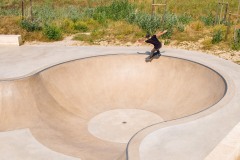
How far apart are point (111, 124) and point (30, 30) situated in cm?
1204

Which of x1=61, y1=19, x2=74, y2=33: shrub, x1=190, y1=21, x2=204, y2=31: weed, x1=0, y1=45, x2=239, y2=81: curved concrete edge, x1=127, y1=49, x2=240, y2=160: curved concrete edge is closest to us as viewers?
x1=127, y1=49, x2=240, y2=160: curved concrete edge

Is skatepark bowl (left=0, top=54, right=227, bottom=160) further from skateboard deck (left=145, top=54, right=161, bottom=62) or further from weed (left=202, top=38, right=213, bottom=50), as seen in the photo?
weed (left=202, top=38, right=213, bottom=50)

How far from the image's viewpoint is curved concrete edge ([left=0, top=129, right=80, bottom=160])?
320 inches

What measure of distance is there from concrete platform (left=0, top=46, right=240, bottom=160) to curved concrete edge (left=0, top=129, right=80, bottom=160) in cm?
6

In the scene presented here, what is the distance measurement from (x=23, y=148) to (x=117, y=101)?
524 cm

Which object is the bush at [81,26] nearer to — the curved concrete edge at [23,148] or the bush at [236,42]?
the bush at [236,42]

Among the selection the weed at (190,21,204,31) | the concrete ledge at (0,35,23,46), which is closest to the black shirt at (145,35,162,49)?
the weed at (190,21,204,31)

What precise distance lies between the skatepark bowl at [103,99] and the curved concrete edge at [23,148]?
256 millimetres

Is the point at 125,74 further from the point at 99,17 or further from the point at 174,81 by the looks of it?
the point at 99,17

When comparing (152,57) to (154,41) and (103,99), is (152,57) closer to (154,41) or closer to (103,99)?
(154,41)

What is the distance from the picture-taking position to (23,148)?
27.8 ft

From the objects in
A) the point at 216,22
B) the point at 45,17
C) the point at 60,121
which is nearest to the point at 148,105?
the point at 60,121

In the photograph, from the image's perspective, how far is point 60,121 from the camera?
10.7 meters

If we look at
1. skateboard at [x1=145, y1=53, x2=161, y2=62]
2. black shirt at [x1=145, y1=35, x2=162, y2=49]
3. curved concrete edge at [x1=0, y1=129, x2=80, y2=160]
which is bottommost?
curved concrete edge at [x1=0, y1=129, x2=80, y2=160]
